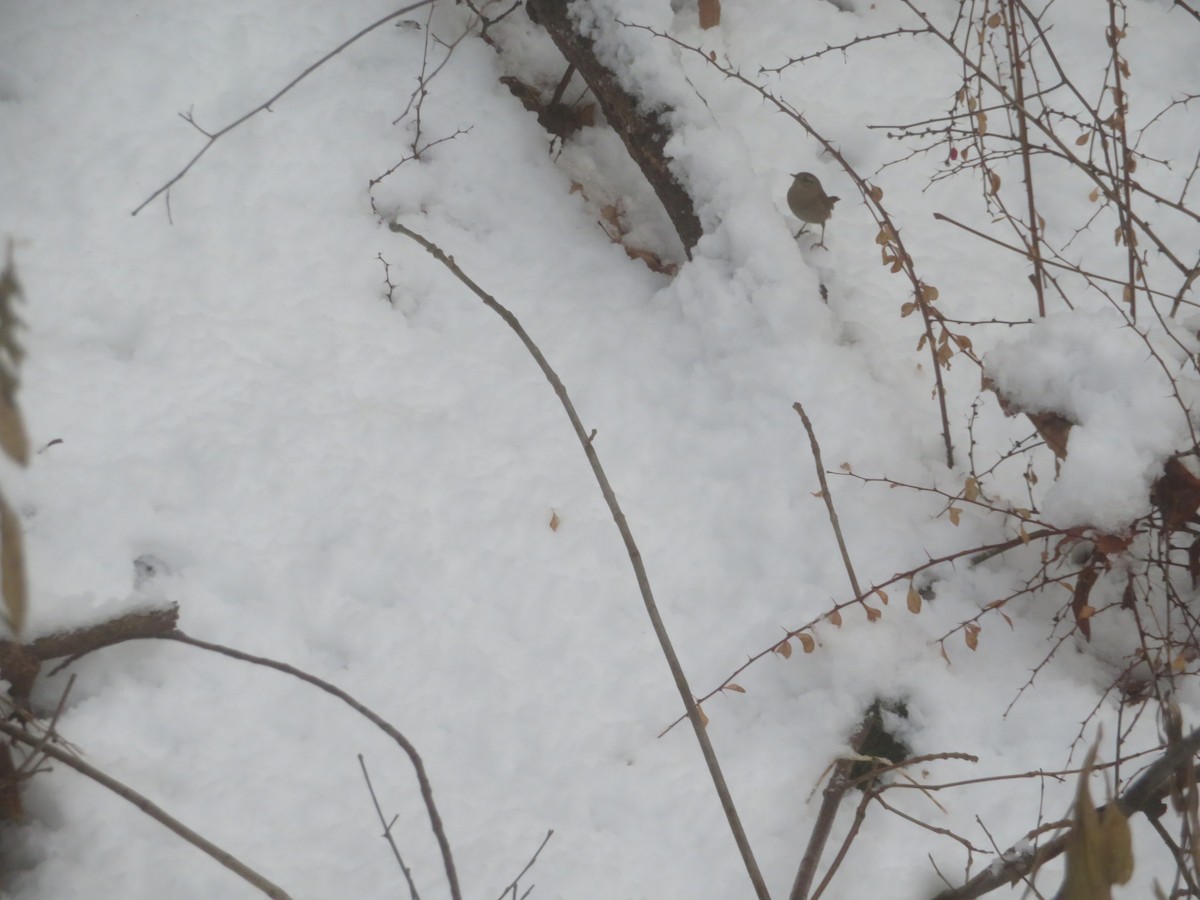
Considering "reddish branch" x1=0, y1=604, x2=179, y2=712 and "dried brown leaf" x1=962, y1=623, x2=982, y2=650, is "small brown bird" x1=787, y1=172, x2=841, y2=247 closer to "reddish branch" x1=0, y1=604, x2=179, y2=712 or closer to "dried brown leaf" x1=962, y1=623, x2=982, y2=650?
"dried brown leaf" x1=962, y1=623, x2=982, y2=650

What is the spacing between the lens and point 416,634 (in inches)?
63.1

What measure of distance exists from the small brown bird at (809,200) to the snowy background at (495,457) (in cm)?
7

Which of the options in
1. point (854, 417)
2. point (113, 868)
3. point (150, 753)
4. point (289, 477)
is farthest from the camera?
point (854, 417)

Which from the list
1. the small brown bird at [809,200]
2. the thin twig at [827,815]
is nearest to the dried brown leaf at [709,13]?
the small brown bird at [809,200]

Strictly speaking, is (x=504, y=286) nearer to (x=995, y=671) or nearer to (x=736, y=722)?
(x=736, y=722)

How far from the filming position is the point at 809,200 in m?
2.06

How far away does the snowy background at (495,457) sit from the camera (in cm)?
139

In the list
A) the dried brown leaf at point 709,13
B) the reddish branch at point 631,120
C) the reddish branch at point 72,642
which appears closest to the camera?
the reddish branch at point 72,642

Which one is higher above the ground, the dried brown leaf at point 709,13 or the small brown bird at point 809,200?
the dried brown leaf at point 709,13

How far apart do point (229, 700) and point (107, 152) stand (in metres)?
1.43

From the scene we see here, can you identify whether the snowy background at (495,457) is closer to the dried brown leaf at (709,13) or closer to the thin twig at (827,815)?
the thin twig at (827,815)

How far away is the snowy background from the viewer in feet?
4.58

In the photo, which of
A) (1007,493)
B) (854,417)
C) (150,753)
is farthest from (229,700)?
(1007,493)

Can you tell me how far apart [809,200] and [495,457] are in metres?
0.98
